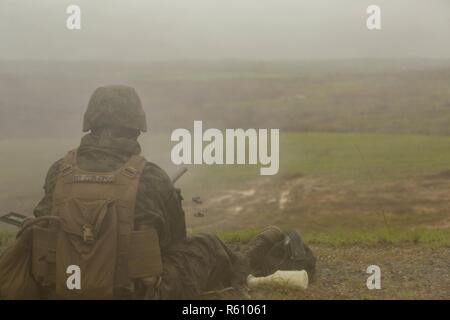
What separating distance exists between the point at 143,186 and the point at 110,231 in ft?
1.09

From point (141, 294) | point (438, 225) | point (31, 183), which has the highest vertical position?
point (31, 183)

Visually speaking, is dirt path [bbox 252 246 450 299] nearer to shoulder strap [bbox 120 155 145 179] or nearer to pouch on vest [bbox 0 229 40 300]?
shoulder strap [bbox 120 155 145 179]

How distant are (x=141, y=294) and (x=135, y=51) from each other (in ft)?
5.76

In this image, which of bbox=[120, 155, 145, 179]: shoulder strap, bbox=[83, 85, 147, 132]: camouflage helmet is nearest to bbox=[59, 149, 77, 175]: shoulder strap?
bbox=[83, 85, 147, 132]: camouflage helmet

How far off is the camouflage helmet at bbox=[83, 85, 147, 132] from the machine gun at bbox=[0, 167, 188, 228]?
450mm

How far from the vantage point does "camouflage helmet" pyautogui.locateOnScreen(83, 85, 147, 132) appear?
4.42 metres

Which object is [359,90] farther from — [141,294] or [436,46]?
[141,294]

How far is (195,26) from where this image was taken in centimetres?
503

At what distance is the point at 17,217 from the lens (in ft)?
16.4

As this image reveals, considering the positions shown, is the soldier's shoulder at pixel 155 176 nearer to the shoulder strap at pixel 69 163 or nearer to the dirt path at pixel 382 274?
the shoulder strap at pixel 69 163

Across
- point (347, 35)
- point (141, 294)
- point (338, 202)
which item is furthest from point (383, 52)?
point (141, 294)

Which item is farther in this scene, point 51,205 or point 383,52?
point 383,52

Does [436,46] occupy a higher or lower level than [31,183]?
higher

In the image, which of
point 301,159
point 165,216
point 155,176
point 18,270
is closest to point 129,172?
point 155,176
